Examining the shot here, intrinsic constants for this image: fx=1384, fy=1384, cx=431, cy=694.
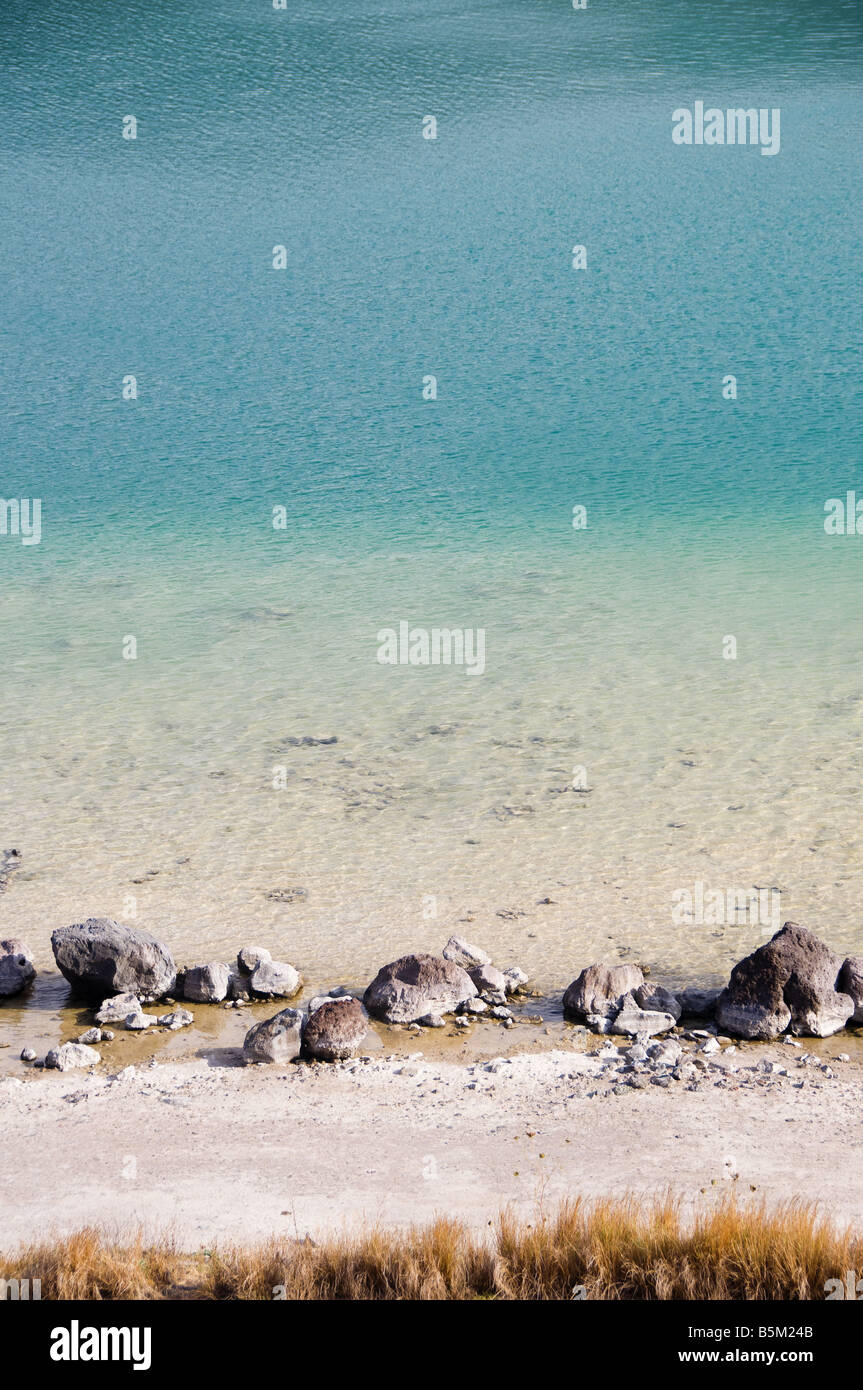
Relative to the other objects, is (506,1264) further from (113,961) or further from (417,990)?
(113,961)

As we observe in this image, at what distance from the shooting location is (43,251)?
29516 millimetres

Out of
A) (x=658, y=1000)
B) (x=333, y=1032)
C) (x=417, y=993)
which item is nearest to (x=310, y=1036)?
(x=333, y=1032)

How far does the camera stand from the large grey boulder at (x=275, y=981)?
7707mm

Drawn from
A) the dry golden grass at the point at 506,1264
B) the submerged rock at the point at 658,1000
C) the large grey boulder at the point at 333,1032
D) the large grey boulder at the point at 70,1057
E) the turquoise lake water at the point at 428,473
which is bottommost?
the dry golden grass at the point at 506,1264

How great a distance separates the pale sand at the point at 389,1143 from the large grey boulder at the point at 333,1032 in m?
0.11

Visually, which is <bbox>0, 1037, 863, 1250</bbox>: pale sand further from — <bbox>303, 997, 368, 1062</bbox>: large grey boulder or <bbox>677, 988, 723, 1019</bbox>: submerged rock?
<bbox>677, 988, 723, 1019</bbox>: submerged rock

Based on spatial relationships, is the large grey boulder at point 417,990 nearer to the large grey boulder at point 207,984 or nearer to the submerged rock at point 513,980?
the submerged rock at point 513,980

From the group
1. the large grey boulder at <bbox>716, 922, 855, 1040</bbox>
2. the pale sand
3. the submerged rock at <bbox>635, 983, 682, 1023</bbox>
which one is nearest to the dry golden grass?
the pale sand

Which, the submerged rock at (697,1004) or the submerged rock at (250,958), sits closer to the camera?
the submerged rock at (697,1004)

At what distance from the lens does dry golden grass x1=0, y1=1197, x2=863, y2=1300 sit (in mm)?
5047

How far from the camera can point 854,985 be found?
7.29 meters

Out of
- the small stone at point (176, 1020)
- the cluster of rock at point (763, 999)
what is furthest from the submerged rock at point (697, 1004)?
the small stone at point (176, 1020)

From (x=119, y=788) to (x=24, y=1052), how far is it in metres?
3.82

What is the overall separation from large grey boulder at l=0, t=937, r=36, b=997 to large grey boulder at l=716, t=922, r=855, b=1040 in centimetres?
384
